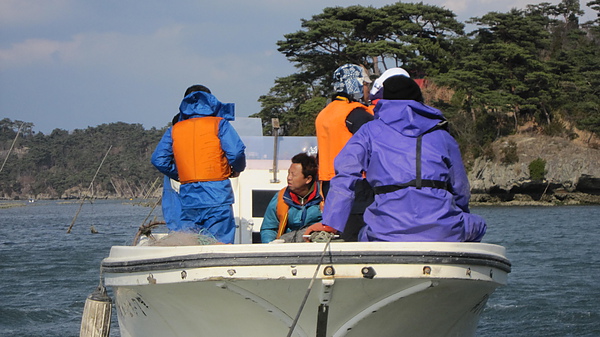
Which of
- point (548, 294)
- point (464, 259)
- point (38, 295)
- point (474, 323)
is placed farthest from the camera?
point (38, 295)

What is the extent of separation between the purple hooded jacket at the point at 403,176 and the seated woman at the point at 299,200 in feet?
4.55

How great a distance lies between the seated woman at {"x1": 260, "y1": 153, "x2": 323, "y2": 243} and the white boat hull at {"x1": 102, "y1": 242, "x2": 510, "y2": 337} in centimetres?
121

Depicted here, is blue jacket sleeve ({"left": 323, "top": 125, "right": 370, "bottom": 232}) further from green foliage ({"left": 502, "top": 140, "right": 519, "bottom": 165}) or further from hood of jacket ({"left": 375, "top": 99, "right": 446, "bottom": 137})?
green foliage ({"left": 502, "top": 140, "right": 519, "bottom": 165})

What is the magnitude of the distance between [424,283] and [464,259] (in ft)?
0.87

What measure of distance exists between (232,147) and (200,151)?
0.25 meters

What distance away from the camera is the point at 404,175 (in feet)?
14.4

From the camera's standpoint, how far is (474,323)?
549 cm

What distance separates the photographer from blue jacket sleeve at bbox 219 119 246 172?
6.03 m

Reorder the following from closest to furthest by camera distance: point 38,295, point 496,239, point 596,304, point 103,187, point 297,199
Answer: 1. point 297,199
2. point 596,304
3. point 38,295
4. point 496,239
5. point 103,187

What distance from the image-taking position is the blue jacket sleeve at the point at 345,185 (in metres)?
4.52

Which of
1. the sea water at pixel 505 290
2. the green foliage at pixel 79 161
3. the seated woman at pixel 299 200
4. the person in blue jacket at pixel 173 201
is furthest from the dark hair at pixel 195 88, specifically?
the green foliage at pixel 79 161

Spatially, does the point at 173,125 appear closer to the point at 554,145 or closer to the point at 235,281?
the point at 235,281

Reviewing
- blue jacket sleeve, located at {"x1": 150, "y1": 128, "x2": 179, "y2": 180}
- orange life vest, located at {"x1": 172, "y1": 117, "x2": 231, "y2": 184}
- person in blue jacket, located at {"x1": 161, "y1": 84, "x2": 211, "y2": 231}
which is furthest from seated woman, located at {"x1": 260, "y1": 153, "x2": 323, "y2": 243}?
blue jacket sleeve, located at {"x1": 150, "y1": 128, "x2": 179, "y2": 180}

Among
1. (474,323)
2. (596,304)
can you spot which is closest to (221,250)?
(474,323)
